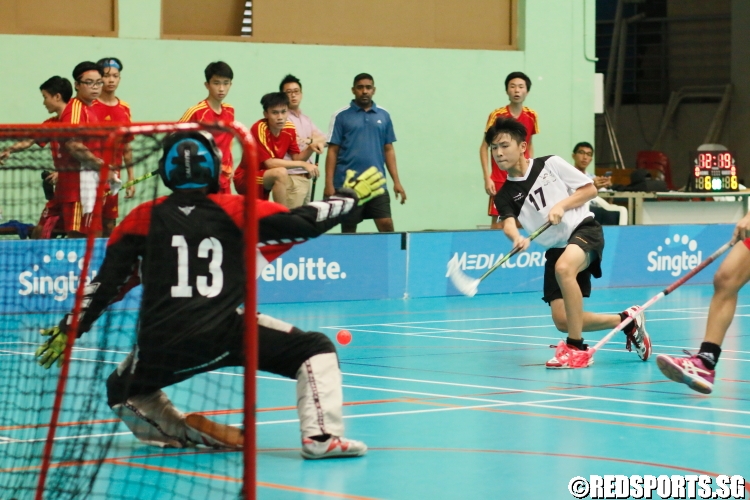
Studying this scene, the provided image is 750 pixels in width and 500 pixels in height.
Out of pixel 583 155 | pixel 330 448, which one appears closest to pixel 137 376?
pixel 330 448

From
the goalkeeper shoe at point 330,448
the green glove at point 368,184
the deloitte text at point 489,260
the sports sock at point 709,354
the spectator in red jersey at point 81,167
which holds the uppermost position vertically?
the spectator in red jersey at point 81,167

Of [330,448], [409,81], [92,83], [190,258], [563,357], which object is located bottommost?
[330,448]

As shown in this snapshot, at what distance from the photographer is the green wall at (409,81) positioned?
16.4 metres

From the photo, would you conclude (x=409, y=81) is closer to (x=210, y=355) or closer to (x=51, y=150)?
(x=51, y=150)

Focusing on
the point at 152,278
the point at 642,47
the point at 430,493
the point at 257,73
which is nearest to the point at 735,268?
the point at 430,493

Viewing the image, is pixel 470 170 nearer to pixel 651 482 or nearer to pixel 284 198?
pixel 284 198

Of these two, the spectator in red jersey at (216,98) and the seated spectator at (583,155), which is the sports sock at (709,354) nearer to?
the spectator in red jersey at (216,98)

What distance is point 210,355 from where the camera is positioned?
5820 mm

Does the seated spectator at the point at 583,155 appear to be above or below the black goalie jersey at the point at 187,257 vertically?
above

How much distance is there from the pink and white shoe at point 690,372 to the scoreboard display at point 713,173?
11.8 meters

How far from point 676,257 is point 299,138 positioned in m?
5.60

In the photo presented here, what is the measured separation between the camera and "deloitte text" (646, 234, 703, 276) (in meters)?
17.1

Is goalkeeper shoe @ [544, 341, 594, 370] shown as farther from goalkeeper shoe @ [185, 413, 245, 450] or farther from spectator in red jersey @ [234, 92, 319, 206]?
spectator in red jersey @ [234, 92, 319, 206]

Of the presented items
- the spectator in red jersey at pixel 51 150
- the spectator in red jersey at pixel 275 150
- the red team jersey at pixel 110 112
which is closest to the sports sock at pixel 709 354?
the spectator in red jersey at pixel 51 150
